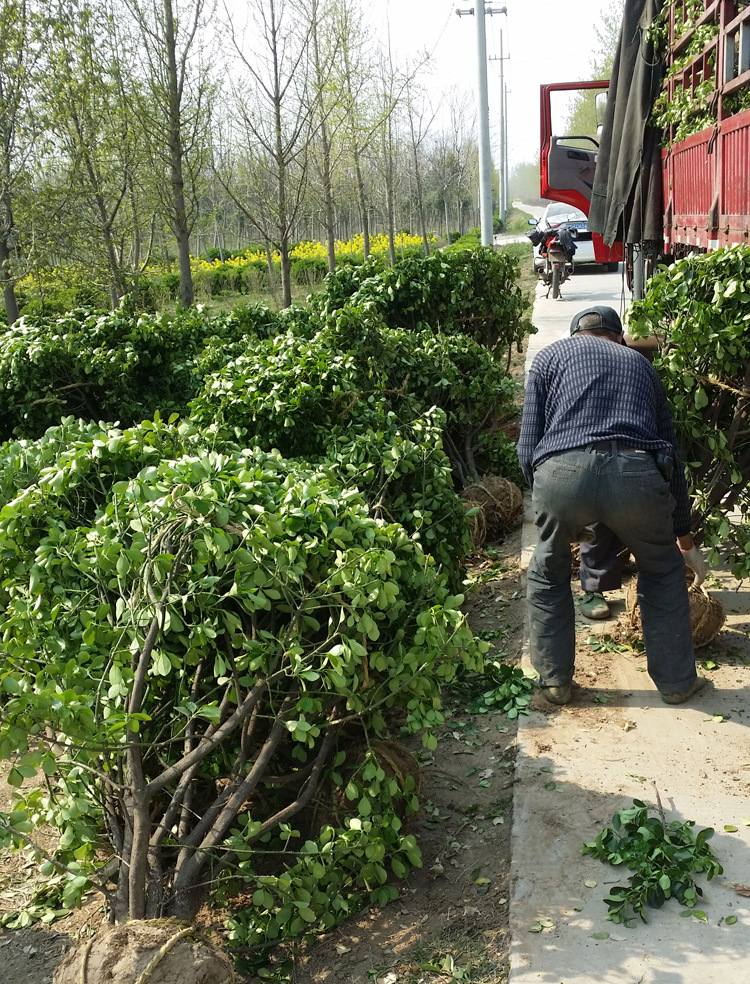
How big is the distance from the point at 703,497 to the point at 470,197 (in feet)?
159

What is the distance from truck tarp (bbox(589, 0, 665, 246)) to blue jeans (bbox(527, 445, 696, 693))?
532 cm

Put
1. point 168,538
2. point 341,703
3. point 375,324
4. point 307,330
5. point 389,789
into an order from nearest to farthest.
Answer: point 168,538
point 389,789
point 341,703
point 375,324
point 307,330

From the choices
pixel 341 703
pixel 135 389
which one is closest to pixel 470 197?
pixel 135 389

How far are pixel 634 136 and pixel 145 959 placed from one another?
790 cm

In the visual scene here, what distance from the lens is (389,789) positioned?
2.88m

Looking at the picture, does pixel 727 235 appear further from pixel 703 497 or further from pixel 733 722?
pixel 733 722

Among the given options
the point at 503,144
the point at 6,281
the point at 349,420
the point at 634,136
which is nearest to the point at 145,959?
the point at 349,420

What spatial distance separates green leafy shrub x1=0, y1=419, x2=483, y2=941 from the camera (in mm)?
2561

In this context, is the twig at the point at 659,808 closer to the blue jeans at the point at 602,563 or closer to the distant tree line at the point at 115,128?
the blue jeans at the point at 602,563

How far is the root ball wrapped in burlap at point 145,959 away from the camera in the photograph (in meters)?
2.31

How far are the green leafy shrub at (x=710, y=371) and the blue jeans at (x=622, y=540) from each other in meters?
0.62

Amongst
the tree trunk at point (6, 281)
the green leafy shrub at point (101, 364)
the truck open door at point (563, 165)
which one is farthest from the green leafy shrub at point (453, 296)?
the truck open door at point (563, 165)

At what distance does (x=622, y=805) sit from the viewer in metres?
3.34

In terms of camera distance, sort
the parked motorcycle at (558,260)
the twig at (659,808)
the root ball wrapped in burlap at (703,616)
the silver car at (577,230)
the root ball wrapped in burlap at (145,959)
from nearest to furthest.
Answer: the root ball wrapped in burlap at (145,959)
the twig at (659,808)
the root ball wrapped in burlap at (703,616)
the parked motorcycle at (558,260)
the silver car at (577,230)
